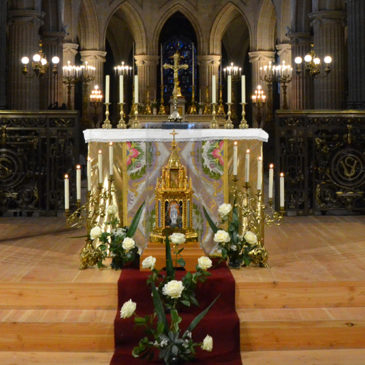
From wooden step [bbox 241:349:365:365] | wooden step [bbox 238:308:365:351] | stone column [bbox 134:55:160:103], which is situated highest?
stone column [bbox 134:55:160:103]

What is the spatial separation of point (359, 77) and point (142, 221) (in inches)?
355

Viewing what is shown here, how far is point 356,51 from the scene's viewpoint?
13.3 m

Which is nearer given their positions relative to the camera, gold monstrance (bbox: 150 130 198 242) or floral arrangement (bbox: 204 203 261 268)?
floral arrangement (bbox: 204 203 261 268)

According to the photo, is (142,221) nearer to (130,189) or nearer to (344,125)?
(130,189)

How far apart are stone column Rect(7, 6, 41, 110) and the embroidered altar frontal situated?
36.1 feet

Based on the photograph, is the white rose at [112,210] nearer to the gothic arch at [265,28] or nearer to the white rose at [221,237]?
the white rose at [221,237]

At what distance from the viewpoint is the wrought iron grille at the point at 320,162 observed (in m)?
8.88

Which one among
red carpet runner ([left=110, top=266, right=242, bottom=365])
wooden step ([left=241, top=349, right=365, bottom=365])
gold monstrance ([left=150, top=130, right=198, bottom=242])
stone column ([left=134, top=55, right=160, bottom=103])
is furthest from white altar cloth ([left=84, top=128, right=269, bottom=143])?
stone column ([left=134, top=55, right=160, bottom=103])

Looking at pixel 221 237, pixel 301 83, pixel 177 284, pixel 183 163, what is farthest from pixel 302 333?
pixel 301 83

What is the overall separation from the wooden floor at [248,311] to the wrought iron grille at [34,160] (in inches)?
125

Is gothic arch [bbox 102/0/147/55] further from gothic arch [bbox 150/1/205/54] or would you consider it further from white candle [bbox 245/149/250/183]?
white candle [bbox 245/149/250/183]

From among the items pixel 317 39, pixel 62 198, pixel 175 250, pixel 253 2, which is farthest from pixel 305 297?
pixel 253 2

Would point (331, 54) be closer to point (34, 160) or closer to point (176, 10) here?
point (34, 160)

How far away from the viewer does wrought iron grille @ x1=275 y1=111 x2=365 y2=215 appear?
888cm
